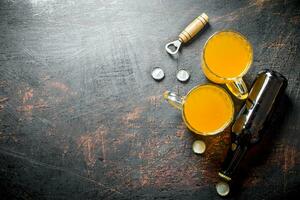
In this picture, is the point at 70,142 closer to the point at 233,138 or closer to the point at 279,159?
the point at 233,138

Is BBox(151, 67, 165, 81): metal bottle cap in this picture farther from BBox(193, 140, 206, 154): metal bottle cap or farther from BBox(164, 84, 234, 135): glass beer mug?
BBox(193, 140, 206, 154): metal bottle cap

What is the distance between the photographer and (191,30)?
1872 mm

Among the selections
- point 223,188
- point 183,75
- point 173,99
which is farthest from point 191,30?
point 223,188

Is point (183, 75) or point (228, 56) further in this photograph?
point (183, 75)

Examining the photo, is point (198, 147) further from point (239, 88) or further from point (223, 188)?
point (239, 88)

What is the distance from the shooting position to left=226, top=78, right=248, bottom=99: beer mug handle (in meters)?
1.79

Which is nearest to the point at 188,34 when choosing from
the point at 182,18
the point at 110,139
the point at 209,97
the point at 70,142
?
the point at 182,18

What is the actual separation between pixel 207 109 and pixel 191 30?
39 centimetres

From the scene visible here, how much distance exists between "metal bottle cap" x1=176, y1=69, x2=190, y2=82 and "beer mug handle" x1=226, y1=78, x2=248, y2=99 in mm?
191

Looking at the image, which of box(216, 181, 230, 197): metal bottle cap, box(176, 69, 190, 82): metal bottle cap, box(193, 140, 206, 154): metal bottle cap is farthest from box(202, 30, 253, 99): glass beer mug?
box(216, 181, 230, 197): metal bottle cap

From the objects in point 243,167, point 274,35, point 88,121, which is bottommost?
point 243,167

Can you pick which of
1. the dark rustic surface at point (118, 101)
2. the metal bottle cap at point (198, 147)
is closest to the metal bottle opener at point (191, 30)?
the dark rustic surface at point (118, 101)

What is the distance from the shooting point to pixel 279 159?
1.85 meters

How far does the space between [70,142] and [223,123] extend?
71 centimetres
